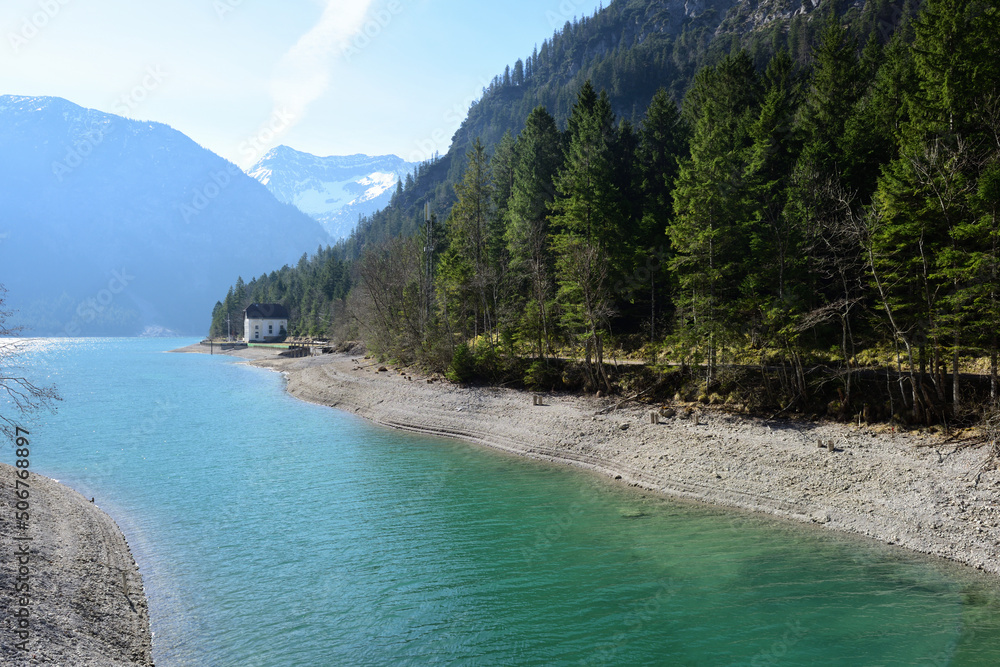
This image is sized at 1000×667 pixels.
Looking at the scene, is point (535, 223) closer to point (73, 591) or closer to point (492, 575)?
point (492, 575)

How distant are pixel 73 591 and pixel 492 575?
34.5 ft

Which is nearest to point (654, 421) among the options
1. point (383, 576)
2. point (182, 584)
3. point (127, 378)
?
point (383, 576)

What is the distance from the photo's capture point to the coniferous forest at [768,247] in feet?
71.9

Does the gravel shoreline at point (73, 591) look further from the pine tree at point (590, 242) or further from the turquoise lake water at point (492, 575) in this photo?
the pine tree at point (590, 242)

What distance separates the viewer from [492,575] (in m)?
15.7

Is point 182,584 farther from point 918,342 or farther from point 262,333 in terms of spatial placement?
point 262,333

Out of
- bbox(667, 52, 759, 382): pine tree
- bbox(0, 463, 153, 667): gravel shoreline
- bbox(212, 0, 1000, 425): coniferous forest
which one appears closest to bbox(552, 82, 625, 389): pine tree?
bbox(212, 0, 1000, 425): coniferous forest

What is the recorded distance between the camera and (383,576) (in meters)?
15.5

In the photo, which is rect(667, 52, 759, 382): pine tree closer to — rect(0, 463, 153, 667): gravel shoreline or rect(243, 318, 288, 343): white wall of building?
rect(0, 463, 153, 667): gravel shoreline

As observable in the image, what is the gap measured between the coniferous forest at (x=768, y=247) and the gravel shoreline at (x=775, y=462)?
2497 millimetres

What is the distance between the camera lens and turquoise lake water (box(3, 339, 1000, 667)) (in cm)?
1191

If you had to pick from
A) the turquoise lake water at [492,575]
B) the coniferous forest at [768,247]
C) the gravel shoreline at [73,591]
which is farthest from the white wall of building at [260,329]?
the gravel shoreline at [73,591]

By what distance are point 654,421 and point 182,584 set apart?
2271 cm

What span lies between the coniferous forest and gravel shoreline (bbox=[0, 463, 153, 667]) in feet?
87.5
